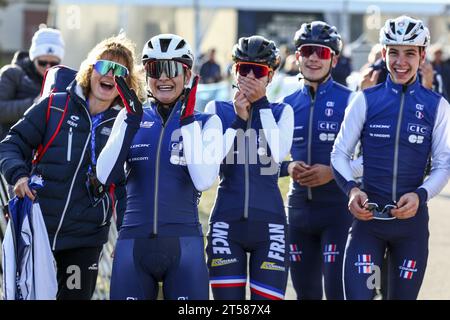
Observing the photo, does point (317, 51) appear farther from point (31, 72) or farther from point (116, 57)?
point (31, 72)

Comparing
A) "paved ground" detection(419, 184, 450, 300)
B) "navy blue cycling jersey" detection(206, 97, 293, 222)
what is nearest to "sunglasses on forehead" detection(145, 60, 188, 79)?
"navy blue cycling jersey" detection(206, 97, 293, 222)

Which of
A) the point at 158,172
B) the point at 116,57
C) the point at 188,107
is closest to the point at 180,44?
the point at 188,107

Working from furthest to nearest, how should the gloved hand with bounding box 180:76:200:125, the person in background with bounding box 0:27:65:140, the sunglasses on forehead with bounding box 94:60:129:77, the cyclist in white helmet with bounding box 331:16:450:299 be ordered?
the person in background with bounding box 0:27:65:140 < the cyclist in white helmet with bounding box 331:16:450:299 < the sunglasses on forehead with bounding box 94:60:129:77 < the gloved hand with bounding box 180:76:200:125

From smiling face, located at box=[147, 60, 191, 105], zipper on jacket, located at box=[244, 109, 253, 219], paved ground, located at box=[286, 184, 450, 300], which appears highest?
smiling face, located at box=[147, 60, 191, 105]

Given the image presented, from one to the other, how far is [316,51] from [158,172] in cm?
211

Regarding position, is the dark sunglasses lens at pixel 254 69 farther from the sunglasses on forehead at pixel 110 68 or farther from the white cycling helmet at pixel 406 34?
the white cycling helmet at pixel 406 34

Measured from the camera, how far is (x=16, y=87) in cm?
866

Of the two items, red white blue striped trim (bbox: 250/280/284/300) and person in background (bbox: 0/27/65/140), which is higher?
person in background (bbox: 0/27/65/140)

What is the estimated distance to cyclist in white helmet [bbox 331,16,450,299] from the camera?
6164mm

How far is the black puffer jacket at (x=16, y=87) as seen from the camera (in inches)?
332

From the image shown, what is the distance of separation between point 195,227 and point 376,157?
4.89 ft

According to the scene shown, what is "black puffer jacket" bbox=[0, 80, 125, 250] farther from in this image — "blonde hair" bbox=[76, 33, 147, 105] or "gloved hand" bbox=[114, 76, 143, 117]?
"gloved hand" bbox=[114, 76, 143, 117]

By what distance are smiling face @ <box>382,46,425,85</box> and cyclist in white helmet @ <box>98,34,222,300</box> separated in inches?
58.4

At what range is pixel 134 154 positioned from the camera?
5.43 m
